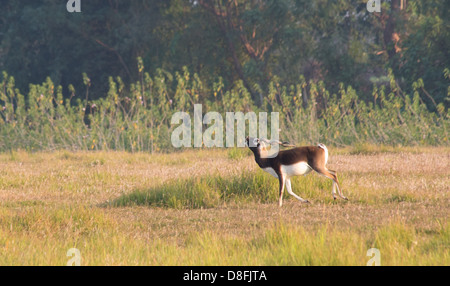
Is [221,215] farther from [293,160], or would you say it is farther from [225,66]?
[225,66]

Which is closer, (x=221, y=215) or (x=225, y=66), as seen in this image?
(x=221, y=215)

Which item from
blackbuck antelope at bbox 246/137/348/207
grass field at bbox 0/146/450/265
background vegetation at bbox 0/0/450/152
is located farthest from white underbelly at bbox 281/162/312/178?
background vegetation at bbox 0/0/450/152

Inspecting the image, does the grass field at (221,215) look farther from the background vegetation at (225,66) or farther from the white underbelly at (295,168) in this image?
the background vegetation at (225,66)

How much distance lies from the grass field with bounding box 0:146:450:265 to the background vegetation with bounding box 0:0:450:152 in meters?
3.98

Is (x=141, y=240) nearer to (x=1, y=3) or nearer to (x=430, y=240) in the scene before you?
(x=430, y=240)

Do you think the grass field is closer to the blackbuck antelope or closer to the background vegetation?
the blackbuck antelope

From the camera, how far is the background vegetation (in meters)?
16.4

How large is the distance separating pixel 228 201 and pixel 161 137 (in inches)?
334

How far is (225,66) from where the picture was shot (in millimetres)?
25688

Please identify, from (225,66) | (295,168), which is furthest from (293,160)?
(225,66)

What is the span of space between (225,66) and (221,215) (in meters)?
18.8

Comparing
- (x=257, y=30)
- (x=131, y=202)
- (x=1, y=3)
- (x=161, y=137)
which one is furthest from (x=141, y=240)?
(x=1, y=3)

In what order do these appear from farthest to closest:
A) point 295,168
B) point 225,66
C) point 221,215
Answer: point 225,66, point 221,215, point 295,168

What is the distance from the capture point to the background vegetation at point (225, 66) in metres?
16.4
